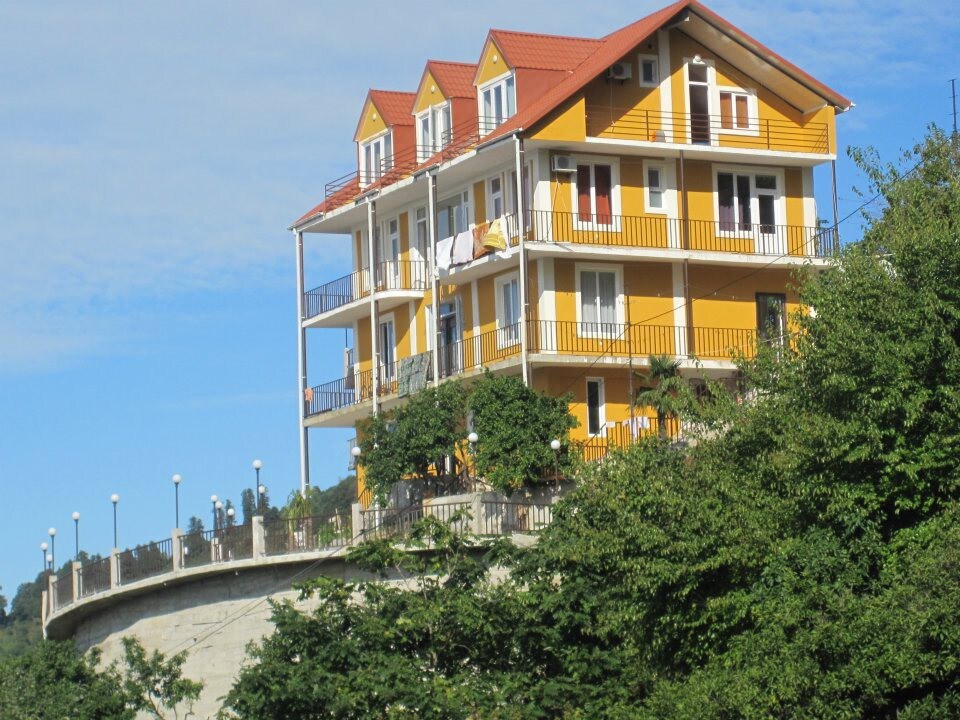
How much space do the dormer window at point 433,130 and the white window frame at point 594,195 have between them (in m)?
5.15

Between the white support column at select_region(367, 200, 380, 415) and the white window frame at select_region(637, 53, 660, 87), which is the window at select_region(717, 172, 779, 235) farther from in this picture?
the white support column at select_region(367, 200, 380, 415)

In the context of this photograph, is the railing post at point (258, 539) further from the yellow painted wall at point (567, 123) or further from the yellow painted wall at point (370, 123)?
the yellow painted wall at point (370, 123)

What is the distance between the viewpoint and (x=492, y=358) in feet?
169

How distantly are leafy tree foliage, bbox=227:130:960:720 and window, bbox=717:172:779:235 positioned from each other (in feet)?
53.8

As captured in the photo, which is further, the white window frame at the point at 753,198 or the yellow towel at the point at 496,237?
the white window frame at the point at 753,198

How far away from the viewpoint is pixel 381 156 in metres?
58.5

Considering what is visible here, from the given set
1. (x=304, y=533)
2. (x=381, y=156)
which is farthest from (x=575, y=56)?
(x=304, y=533)

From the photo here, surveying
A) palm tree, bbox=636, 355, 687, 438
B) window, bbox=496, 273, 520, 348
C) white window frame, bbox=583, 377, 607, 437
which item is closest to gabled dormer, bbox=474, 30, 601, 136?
window, bbox=496, 273, 520, 348

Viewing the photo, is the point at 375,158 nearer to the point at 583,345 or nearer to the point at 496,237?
the point at 496,237

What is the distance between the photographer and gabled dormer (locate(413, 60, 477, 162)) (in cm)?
5544

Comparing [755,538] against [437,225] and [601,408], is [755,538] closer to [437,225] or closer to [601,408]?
[601,408]

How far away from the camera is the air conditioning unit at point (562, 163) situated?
51031 millimetres

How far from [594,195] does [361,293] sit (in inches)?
333

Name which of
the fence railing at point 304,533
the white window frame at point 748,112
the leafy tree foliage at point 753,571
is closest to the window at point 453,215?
the white window frame at point 748,112
